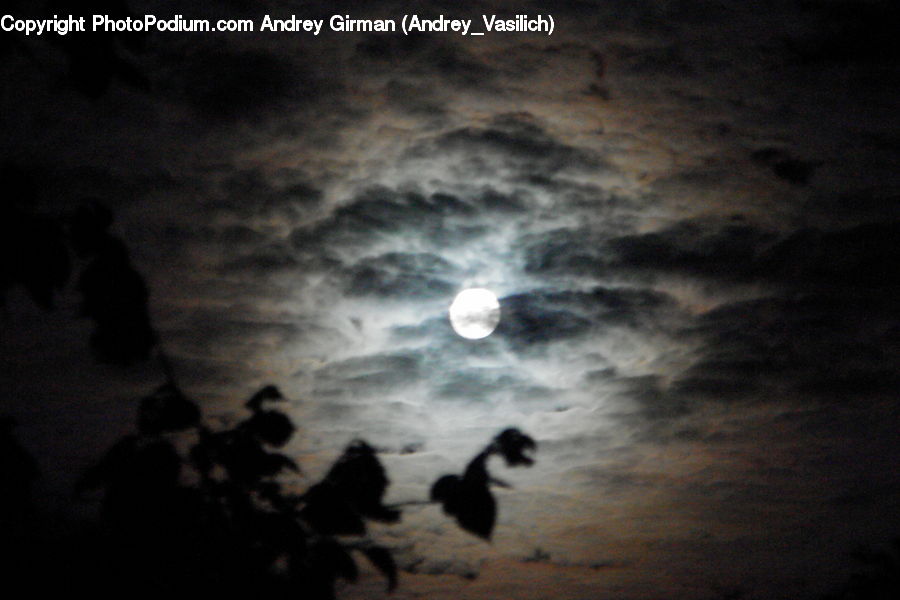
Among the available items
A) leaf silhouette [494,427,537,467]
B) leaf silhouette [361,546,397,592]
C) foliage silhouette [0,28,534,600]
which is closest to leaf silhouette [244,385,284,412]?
foliage silhouette [0,28,534,600]

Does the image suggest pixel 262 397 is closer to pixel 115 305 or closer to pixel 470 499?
pixel 115 305

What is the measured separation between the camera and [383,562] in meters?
1.16

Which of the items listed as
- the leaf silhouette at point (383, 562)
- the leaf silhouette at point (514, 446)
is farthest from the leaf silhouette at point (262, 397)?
the leaf silhouette at point (514, 446)

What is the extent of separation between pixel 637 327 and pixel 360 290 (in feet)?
6.46

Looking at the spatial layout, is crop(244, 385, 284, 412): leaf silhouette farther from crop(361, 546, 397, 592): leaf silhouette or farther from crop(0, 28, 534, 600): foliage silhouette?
crop(361, 546, 397, 592): leaf silhouette

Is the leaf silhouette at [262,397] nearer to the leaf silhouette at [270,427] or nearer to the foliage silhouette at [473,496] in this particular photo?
the leaf silhouette at [270,427]

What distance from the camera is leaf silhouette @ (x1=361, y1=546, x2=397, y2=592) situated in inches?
45.5

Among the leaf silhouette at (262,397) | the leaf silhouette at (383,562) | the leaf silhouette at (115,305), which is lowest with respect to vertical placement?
the leaf silhouette at (383,562)

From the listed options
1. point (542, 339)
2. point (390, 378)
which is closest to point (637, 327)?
point (542, 339)

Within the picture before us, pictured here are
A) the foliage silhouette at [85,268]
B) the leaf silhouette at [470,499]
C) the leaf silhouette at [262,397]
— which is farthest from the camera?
the leaf silhouette at [262,397]

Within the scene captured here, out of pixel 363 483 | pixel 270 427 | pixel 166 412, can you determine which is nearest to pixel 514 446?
pixel 363 483

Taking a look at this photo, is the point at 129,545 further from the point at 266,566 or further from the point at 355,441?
the point at 355,441

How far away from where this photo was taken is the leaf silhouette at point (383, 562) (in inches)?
45.5

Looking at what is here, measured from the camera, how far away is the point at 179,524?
1.09 meters
